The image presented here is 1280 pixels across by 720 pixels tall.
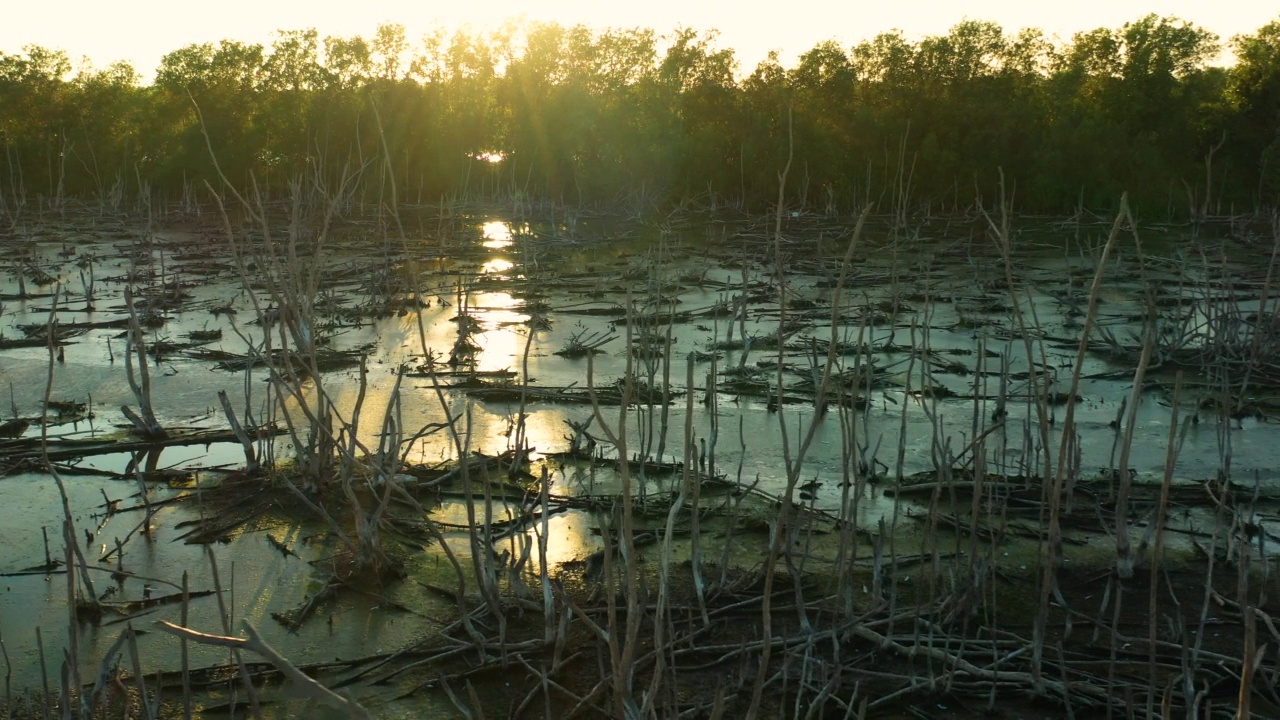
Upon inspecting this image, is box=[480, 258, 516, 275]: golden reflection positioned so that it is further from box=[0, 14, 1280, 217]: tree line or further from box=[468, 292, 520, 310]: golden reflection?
box=[0, 14, 1280, 217]: tree line

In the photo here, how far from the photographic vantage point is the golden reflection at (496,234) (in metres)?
16.1

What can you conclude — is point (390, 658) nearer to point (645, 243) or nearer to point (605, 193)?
point (645, 243)

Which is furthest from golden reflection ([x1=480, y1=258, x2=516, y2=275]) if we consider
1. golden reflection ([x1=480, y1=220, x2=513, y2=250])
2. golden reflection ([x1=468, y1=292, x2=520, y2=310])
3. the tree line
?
the tree line

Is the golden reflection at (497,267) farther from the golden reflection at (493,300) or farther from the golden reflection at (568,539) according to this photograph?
the golden reflection at (568,539)

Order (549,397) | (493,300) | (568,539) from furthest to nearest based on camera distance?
1. (493,300)
2. (549,397)
3. (568,539)

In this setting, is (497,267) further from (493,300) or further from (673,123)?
(673,123)

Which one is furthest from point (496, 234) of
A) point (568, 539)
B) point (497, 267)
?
point (568, 539)

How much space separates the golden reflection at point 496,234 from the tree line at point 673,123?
1.87 m

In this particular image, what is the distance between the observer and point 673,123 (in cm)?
2717

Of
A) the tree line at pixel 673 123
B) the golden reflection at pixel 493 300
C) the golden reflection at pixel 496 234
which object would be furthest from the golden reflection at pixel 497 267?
the tree line at pixel 673 123

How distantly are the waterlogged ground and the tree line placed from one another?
36.2 ft

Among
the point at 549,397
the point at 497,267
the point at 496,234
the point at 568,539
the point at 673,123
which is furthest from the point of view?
the point at 673,123

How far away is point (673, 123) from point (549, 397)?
21.6 metres

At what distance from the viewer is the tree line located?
23422 millimetres
